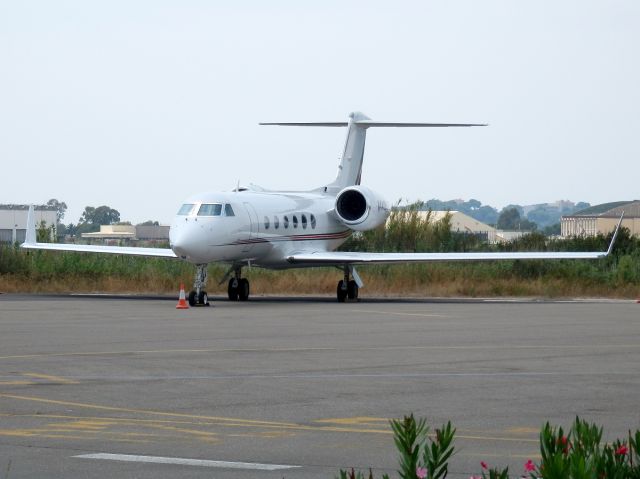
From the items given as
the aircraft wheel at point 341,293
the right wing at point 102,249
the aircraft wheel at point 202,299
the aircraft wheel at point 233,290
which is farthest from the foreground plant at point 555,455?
the aircraft wheel at point 341,293

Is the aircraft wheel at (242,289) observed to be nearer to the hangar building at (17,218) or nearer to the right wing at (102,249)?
the right wing at (102,249)

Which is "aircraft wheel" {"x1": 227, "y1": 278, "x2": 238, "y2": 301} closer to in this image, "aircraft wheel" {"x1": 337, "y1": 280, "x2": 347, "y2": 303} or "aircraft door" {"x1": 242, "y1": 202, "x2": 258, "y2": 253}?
"aircraft door" {"x1": 242, "y1": 202, "x2": 258, "y2": 253}

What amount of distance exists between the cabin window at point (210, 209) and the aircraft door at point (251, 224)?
1.26 meters

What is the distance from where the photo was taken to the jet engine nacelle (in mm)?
36781

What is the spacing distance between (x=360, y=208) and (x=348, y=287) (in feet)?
11.0

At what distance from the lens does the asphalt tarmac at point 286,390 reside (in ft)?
29.4

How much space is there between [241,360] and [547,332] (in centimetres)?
697

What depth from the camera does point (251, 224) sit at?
33.2 m

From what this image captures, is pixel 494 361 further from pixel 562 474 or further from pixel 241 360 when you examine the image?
pixel 562 474

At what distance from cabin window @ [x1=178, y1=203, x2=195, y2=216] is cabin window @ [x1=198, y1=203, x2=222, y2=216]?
0.80 ft

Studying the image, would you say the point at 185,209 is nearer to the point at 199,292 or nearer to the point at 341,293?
the point at 199,292

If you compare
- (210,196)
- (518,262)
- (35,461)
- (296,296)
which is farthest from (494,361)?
(518,262)

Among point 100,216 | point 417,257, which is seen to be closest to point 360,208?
point 417,257

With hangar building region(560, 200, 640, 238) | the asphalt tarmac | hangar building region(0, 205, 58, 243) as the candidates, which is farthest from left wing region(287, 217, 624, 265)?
hangar building region(0, 205, 58, 243)
